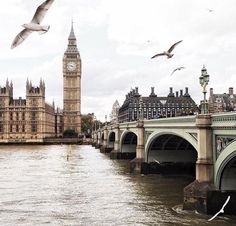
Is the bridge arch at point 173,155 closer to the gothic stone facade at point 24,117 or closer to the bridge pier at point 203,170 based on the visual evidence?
the bridge pier at point 203,170

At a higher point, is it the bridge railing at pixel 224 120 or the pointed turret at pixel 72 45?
the pointed turret at pixel 72 45

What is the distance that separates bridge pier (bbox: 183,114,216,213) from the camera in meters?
19.2

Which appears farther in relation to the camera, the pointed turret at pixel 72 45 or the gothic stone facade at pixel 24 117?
the pointed turret at pixel 72 45

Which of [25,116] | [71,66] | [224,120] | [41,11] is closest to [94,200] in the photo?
[224,120]

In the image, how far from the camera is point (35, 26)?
258 inches

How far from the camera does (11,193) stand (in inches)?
1010

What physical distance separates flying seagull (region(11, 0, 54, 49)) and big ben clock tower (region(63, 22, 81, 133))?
141 meters

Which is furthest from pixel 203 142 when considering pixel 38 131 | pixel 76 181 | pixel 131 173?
pixel 38 131

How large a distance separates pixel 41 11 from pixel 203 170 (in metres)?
14.7

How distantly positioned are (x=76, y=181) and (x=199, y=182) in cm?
1434

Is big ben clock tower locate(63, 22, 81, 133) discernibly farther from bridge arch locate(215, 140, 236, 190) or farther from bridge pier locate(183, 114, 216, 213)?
bridge arch locate(215, 140, 236, 190)

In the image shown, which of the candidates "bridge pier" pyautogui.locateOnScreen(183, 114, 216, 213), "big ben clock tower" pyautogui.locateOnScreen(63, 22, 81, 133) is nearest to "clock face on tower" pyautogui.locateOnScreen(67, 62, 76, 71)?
"big ben clock tower" pyautogui.locateOnScreen(63, 22, 81, 133)

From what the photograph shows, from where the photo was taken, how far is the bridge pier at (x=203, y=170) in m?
19.2

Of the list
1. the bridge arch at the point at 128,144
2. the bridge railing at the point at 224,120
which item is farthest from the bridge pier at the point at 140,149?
the bridge arch at the point at 128,144
